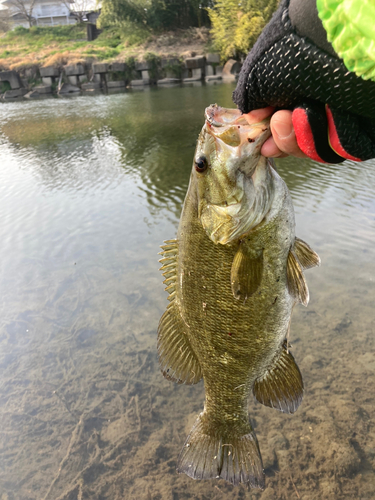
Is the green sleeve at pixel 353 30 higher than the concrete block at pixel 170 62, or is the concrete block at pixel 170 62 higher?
the green sleeve at pixel 353 30

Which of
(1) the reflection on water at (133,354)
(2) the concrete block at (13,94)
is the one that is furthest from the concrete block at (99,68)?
(1) the reflection on water at (133,354)

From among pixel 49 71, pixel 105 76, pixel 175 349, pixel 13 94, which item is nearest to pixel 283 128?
pixel 175 349

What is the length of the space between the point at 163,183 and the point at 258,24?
20844 millimetres

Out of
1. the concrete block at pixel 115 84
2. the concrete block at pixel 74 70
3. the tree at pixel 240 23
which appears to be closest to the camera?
the tree at pixel 240 23

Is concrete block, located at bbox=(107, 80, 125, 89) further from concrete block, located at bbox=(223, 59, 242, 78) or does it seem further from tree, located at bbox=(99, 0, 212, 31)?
tree, located at bbox=(99, 0, 212, 31)

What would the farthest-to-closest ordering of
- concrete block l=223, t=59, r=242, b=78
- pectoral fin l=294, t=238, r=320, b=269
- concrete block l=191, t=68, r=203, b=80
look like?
concrete block l=191, t=68, r=203, b=80
concrete block l=223, t=59, r=242, b=78
pectoral fin l=294, t=238, r=320, b=269

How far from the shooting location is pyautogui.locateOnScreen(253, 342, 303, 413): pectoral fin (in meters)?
1.87

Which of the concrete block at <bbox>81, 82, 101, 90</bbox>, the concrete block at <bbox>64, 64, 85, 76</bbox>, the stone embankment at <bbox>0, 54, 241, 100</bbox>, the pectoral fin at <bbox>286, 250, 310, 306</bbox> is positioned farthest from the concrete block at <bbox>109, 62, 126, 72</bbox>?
the pectoral fin at <bbox>286, 250, 310, 306</bbox>

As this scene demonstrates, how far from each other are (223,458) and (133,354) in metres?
1.66

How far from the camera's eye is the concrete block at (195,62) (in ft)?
83.4

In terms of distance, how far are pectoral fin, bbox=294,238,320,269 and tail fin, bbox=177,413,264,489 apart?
1.03 metres

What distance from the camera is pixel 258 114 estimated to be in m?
1.29

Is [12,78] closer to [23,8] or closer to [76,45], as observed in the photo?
[76,45]

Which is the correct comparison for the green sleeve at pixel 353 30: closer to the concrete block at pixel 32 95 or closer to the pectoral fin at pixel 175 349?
the pectoral fin at pixel 175 349
